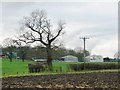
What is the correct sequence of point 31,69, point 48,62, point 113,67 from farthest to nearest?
1. point 113,67
2. point 48,62
3. point 31,69

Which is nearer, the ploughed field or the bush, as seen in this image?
the ploughed field

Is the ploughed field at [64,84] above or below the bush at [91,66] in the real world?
above

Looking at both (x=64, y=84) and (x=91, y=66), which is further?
(x=91, y=66)

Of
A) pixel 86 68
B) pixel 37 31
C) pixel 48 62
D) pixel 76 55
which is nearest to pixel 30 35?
pixel 37 31

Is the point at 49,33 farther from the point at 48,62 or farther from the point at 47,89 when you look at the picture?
the point at 47,89

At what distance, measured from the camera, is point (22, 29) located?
161 ft

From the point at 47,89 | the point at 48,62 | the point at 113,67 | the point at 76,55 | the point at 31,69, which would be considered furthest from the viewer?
the point at 76,55

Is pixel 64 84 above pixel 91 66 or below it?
above

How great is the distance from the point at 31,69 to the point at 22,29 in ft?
25.2

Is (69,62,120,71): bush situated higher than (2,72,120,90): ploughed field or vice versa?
(2,72,120,90): ploughed field

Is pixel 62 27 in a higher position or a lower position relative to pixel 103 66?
higher

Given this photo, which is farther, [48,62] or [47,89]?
[48,62]

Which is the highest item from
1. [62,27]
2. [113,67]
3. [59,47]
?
[62,27]

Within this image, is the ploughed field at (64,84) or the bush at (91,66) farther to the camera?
the bush at (91,66)
